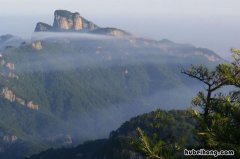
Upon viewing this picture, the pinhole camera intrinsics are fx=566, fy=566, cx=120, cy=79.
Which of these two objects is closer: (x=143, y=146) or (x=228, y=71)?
(x=143, y=146)

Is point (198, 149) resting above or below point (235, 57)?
below

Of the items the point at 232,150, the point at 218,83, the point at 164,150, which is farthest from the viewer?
the point at 218,83

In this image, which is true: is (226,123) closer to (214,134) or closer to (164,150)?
(214,134)

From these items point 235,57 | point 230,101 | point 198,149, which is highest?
point 235,57

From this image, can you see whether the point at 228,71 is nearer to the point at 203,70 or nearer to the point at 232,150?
the point at 203,70

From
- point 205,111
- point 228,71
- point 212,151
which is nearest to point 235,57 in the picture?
point 228,71

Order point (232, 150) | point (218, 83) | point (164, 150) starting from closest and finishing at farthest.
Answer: point (232, 150) → point (164, 150) → point (218, 83)

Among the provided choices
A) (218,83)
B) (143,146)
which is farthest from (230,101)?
(143,146)

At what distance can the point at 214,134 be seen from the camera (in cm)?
2962

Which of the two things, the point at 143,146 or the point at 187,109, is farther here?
the point at 187,109

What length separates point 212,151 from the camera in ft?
97.5

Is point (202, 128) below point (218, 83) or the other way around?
below

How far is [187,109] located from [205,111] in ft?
3.58

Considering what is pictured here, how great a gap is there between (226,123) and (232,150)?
3.31 m
